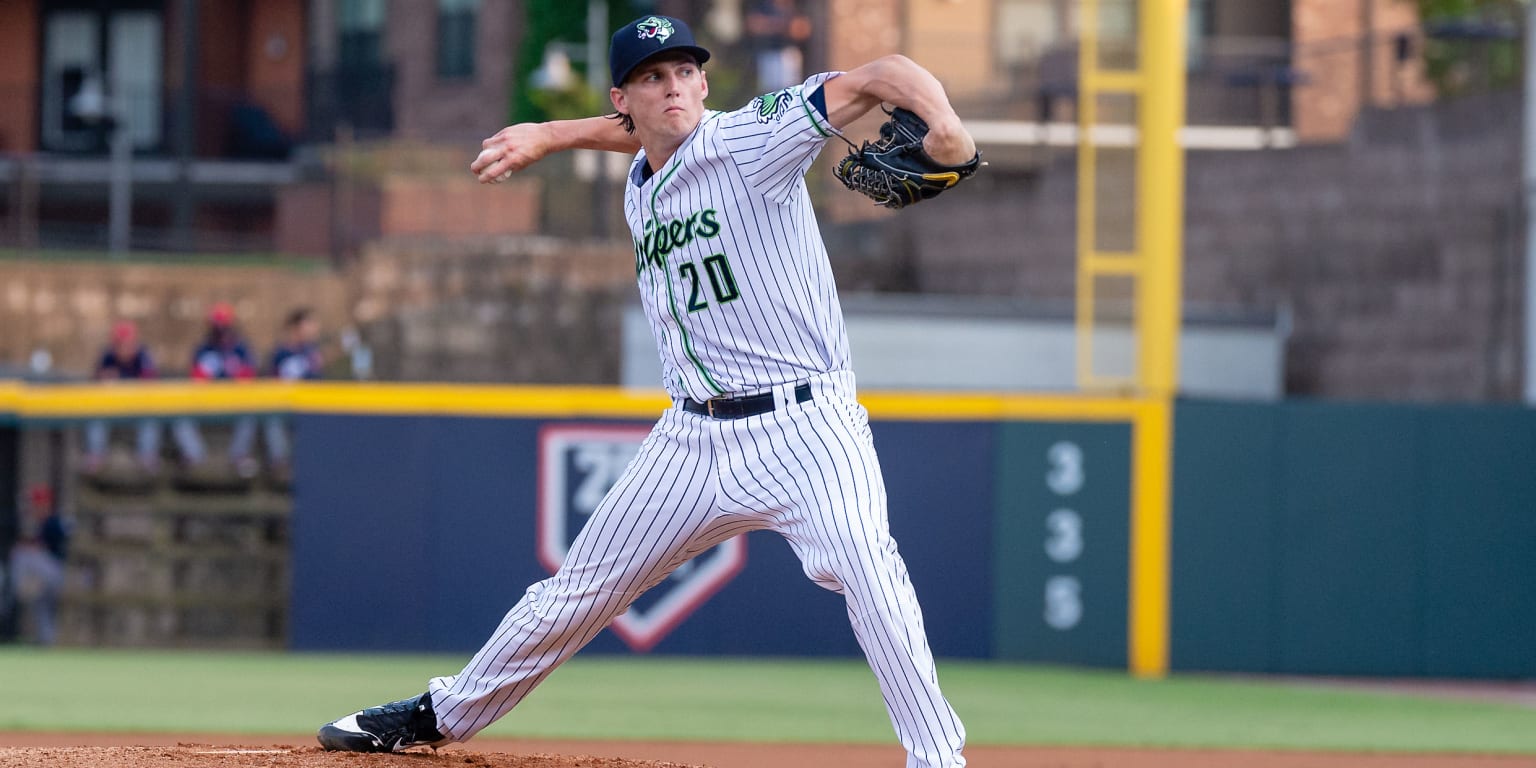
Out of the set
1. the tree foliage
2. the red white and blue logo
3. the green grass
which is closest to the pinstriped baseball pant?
the green grass

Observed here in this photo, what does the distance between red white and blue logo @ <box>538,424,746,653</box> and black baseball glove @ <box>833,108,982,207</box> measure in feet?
19.5

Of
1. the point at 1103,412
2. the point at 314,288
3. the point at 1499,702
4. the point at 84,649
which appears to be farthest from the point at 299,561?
the point at 314,288

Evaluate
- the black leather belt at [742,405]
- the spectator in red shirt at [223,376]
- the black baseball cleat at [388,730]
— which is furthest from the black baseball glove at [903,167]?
the spectator in red shirt at [223,376]

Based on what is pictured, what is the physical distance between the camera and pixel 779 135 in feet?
14.0

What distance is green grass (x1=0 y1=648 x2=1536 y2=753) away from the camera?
23.0 ft

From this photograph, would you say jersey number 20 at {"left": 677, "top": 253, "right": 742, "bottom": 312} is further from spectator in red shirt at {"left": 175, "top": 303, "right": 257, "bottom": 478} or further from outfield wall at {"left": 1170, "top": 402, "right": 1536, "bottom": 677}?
spectator in red shirt at {"left": 175, "top": 303, "right": 257, "bottom": 478}

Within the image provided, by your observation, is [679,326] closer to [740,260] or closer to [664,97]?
[740,260]

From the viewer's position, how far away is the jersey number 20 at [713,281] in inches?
175

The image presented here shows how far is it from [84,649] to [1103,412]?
572 cm

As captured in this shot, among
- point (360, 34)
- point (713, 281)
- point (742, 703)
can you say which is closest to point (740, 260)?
point (713, 281)

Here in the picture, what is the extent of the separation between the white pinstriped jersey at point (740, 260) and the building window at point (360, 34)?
23581mm

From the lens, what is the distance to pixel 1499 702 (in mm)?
8844

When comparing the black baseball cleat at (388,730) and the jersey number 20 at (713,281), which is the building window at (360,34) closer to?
the black baseball cleat at (388,730)

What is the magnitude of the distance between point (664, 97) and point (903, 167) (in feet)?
2.39
